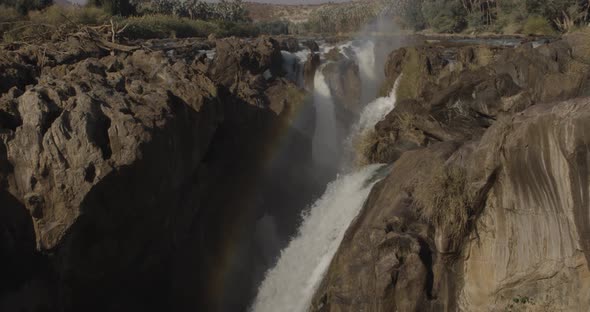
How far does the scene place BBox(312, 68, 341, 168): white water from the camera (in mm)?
23922

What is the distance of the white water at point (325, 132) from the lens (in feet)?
78.5

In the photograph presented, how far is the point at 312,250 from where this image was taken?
14.6m

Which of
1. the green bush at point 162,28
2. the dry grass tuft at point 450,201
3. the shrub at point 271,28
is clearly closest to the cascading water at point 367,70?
the green bush at point 162,28

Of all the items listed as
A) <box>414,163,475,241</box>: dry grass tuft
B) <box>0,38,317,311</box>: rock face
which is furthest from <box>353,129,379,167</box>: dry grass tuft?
<box>414,163,475,241</box>: dry grass tuft

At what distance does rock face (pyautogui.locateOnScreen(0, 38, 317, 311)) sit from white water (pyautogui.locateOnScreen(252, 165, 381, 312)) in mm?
2161

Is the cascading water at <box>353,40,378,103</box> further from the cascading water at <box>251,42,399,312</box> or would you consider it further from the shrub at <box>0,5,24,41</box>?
the shrub at <box>0,5,24,41</box>

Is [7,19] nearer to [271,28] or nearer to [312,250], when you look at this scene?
[312,250]

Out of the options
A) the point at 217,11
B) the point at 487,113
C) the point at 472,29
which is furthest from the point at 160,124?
the point at 217,11

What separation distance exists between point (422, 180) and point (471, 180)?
1.41 meters

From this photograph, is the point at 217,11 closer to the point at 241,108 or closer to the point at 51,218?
the point at 241,108

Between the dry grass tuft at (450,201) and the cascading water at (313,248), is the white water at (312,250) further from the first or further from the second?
the dry grass tuft at (450,201)

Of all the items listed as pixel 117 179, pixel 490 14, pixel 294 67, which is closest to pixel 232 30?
pixel 490 14

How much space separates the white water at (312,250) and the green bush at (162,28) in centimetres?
2563

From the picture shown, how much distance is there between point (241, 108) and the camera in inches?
776
